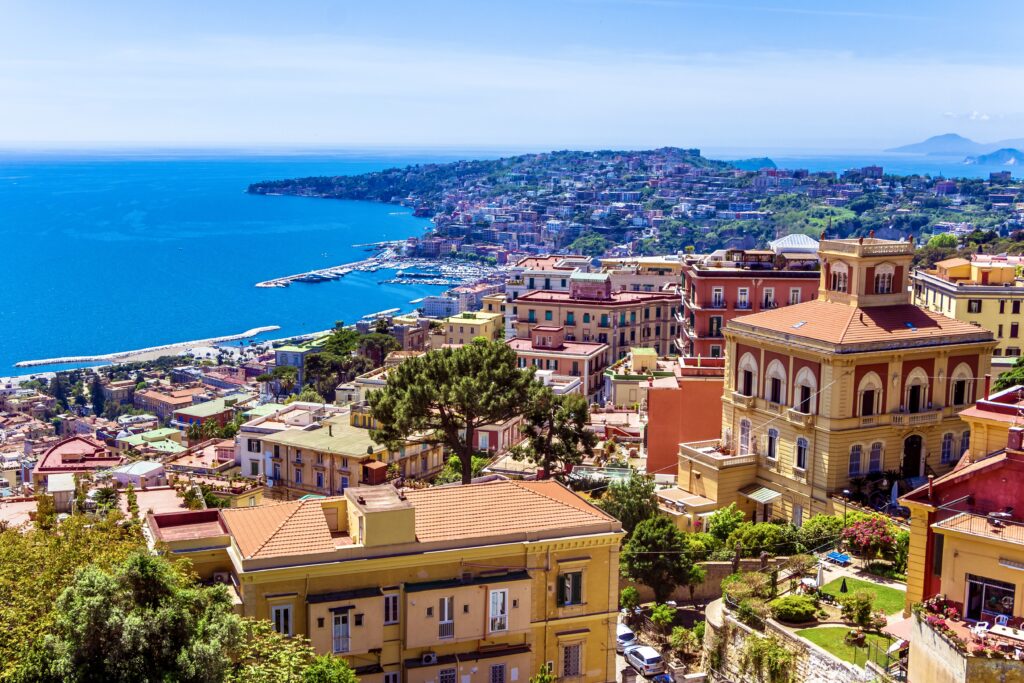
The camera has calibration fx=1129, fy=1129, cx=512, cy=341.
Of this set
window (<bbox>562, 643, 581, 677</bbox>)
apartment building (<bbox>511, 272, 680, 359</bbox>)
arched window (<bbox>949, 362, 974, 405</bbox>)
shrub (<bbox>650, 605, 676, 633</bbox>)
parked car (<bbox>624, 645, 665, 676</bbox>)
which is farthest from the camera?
apartment building (<bbox>511, 272, 680, 359</bbox>)

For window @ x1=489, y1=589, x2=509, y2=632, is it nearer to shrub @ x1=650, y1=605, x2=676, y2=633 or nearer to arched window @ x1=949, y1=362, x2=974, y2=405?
shrub @ x1=650, y1=605, x2=676, y2=633

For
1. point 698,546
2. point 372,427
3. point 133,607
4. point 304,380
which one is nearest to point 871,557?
point 698,546

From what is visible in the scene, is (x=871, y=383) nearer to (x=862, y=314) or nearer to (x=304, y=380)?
(x=862, y=314)

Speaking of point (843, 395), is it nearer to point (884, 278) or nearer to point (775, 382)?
point (775, 382)

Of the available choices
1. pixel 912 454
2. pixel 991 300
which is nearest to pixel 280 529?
pixel 912 454

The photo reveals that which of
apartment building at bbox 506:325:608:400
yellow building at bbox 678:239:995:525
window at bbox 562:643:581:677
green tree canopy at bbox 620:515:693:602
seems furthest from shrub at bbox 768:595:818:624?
apartment building at bbox 506:325:608:400

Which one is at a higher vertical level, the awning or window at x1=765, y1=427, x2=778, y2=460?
window at x1=765, y1=427, x2=778, y2=460

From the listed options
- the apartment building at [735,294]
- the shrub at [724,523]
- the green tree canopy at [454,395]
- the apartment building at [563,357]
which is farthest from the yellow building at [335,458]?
the apartment building at [563,357]
